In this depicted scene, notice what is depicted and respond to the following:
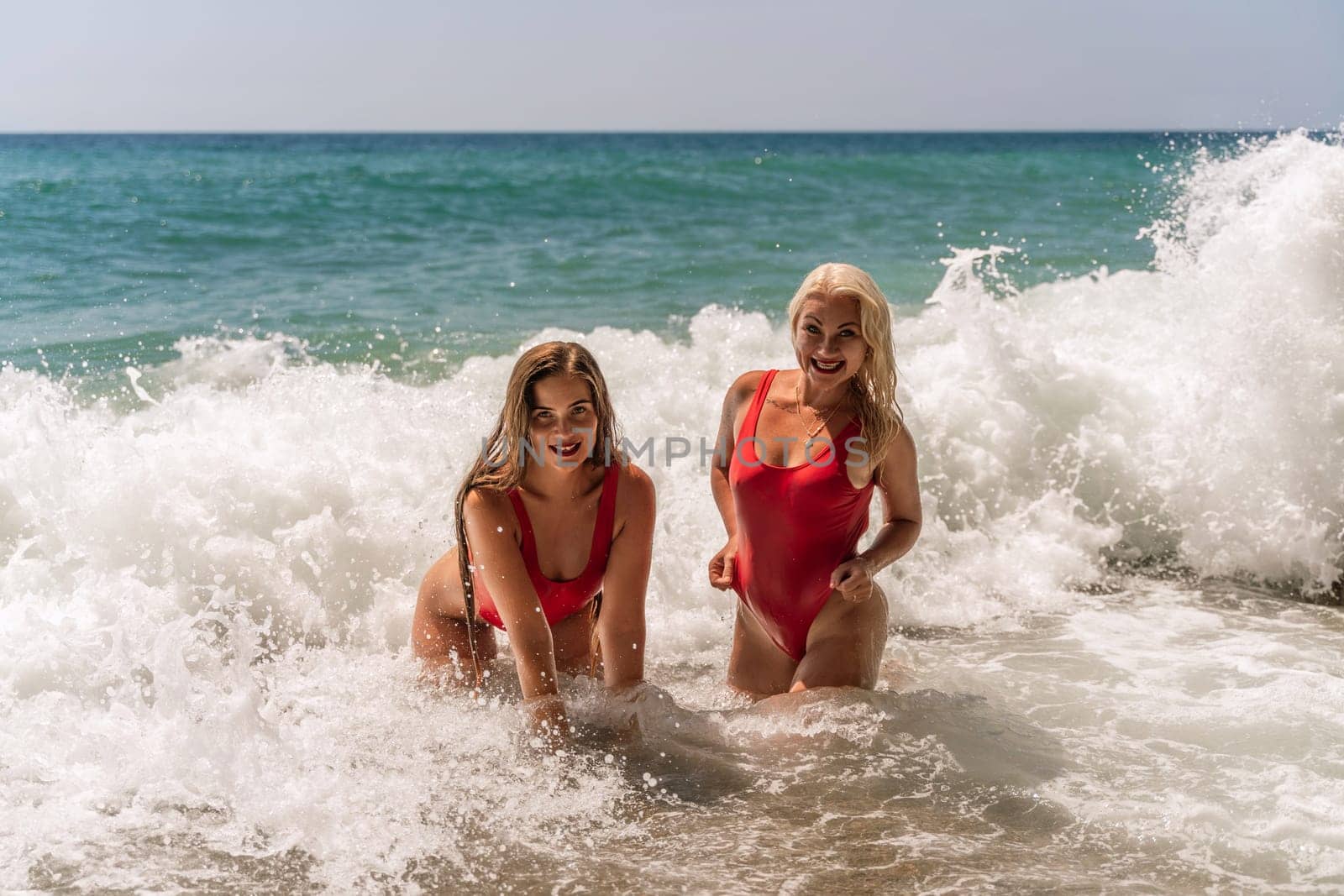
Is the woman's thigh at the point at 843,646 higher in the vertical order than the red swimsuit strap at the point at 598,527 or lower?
lower

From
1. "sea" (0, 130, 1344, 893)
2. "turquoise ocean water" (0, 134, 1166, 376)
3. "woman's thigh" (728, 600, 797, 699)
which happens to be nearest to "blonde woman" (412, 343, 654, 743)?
"sea" (0, 130, 1344, 893)

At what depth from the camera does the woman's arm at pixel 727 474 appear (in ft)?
13.8

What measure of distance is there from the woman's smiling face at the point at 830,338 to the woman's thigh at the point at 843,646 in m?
0.79

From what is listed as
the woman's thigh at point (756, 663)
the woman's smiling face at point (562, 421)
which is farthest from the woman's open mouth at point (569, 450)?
the woman's thigh at point (756, 663)

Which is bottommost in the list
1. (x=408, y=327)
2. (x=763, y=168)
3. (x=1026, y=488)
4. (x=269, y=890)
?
(x=269, y=890)

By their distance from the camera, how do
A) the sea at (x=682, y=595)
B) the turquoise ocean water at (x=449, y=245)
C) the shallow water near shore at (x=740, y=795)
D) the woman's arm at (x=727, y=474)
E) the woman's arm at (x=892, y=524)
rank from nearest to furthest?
the shallow water near shore at (x=740, y=795)
the sea at (x=682, y=595)
the woman's arm at (x=892, y=524)
the woman's arm at (x=727, y=474)
the turquoise ocean water at (x=449, y=245)

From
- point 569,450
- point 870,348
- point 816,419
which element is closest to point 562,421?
point 569,450

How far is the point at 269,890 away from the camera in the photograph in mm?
3096

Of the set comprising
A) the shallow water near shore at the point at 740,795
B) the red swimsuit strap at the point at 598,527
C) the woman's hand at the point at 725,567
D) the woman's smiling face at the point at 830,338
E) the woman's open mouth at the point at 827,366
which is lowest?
the shallow water near shore at the point at 740,795

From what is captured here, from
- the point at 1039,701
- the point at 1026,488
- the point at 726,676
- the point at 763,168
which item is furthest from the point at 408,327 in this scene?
the point at 763,168

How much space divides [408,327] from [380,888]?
7262 millimetres

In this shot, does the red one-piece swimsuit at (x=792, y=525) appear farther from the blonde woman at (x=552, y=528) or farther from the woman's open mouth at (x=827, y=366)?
the blonde woman at (x=552, y=528)

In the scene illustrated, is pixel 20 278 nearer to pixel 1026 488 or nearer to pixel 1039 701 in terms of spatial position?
pixel 1026 488

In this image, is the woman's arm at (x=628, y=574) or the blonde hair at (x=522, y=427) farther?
the woman's arm at (x=628, y=574)
